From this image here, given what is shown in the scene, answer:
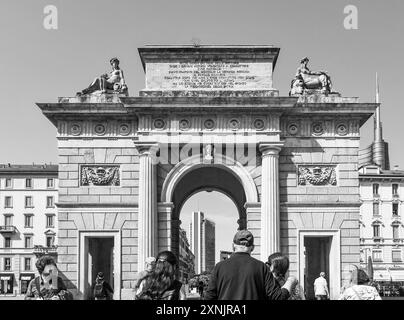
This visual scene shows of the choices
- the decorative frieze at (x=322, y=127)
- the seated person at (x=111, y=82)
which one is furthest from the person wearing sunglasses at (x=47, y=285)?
the decorative frieze at (x=322, y=127)

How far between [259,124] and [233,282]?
22.6m

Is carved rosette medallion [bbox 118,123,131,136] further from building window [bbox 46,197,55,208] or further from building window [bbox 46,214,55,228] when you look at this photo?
building window [bbox 46,197,55,208]

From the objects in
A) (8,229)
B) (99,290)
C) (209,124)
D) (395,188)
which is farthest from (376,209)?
(99,290)

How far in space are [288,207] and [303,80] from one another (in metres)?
5.59

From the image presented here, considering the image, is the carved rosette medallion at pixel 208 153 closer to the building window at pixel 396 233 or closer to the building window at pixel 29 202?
the building window at pixel 396 233

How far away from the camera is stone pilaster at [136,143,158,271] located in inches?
1182

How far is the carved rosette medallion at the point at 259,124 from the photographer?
101ft

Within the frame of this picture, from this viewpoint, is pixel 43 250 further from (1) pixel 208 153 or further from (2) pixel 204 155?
(1) pixel 208 153

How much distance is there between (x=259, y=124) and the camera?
3070 centimetres

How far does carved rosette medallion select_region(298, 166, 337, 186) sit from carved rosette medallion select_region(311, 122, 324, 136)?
4.79 feet

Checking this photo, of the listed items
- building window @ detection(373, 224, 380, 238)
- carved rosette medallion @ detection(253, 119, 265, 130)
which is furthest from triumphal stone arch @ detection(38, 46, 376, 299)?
building window @ detection(373, 224, 380, 238)

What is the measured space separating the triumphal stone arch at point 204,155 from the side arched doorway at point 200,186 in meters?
0.06
